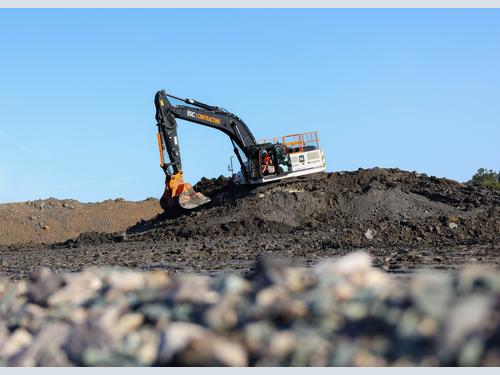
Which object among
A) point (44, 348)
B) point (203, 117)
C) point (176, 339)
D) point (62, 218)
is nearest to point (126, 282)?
point (44, 348)

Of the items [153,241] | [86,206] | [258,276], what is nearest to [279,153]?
[153,241]

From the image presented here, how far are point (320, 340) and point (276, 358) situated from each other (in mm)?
318

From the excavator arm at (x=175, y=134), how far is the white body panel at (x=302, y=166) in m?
0.96

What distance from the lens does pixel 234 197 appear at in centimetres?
2845

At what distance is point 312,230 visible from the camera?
23.5 m

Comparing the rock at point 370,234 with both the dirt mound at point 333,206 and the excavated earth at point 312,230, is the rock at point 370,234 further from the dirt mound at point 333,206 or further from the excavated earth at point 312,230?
the dirt mound at point 333,206

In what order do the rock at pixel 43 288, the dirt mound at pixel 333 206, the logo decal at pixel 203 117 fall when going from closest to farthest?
the rock at pixel 43 288, the dirt mound at pixel 333 206, the logo decal at pixel 203 117

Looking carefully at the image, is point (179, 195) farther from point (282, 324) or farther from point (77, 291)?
point (282, 324)

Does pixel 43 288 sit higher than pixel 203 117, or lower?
lower

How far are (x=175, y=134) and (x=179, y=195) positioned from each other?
2.22 m

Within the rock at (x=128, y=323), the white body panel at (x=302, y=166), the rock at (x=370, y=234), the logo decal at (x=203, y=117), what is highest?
the logo decal at (x=203, y=117)

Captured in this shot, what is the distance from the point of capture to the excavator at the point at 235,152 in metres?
26.8

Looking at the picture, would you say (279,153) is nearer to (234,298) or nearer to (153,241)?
(153,241)

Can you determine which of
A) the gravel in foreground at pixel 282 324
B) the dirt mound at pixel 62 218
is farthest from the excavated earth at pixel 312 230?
the dirt mound at pixel 62 218
